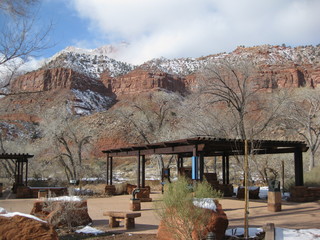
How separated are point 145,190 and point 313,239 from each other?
443 inches

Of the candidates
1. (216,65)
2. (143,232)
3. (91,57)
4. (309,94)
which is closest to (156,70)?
(91,57)

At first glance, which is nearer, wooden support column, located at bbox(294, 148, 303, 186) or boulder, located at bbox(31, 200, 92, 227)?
boulder, located at bbox(31, 200, 92, 227)

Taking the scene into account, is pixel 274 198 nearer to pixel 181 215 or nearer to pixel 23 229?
pixel 181 215

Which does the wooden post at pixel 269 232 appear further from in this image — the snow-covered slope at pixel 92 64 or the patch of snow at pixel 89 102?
the snow-covered slope at pixel 92 64

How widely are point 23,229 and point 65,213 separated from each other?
2599mm

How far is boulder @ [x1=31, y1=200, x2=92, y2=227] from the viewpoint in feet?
28.4

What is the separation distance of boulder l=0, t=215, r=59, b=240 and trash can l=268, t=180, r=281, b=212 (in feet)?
25.6

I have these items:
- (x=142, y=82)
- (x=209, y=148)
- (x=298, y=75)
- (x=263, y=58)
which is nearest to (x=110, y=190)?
(x=209, y=148)

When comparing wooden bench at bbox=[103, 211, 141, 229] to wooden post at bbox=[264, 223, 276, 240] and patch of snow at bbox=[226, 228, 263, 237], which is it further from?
wooden post at bbox=[264, 223, 276, 240]

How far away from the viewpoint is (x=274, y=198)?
37.7 feet

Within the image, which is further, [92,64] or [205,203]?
[92,64]

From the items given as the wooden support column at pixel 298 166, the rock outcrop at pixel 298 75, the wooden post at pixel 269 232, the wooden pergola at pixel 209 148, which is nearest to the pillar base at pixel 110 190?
the wooden pergola at pixel 209 148

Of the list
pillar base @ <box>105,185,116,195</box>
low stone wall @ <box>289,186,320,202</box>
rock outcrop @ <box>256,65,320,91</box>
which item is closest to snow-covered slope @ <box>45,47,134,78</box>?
rock outcrop @ <box>256,65,320,91</box>

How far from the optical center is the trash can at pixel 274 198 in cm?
1150
